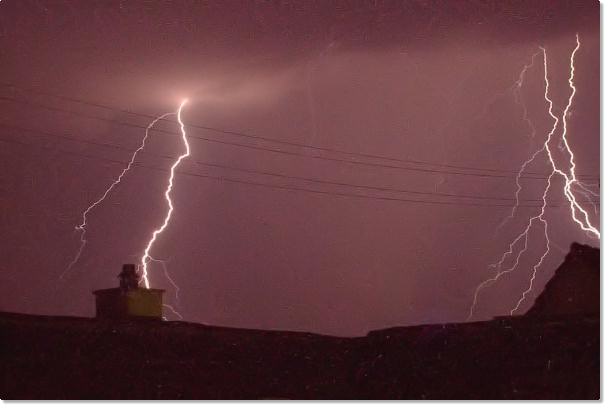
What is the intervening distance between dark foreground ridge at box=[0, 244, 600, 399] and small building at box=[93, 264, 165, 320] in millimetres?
195

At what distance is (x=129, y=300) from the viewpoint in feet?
13.2

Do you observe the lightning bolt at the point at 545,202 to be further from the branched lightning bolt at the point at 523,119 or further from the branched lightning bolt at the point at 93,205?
the branched lightning bolt at the point at 93,205

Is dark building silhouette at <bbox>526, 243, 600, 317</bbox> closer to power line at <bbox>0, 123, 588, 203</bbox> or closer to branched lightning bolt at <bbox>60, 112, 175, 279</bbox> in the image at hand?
power line at <bbox>0, 123, 588, 203</bbox>

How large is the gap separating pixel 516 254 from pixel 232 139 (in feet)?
4.58

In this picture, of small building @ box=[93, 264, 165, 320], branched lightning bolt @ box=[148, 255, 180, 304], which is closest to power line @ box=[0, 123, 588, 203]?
branched lightning bolt @ box=[148, 255, 180, 304]

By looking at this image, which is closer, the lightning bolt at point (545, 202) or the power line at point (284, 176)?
the lightning bolt at point (545, 202)

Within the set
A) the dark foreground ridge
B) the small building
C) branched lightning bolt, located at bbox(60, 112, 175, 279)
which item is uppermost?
branched lightning bolt, located at bbox(60, 112, 175, 279)

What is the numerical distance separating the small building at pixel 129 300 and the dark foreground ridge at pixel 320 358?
195 millimetres

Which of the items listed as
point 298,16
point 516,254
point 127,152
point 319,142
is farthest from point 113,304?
point 516,254

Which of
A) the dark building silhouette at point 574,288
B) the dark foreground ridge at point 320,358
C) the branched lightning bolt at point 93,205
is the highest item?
the branched lightning bolt at point 93,205

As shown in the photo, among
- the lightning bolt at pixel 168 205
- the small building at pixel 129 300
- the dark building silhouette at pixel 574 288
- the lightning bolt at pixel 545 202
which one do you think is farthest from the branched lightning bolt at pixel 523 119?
the small building at pixel 129 300

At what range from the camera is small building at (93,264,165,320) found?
3.58 metres

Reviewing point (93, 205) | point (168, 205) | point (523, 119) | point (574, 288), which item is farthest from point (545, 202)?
point (93, 205)

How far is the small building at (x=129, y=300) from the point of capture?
141 inches
